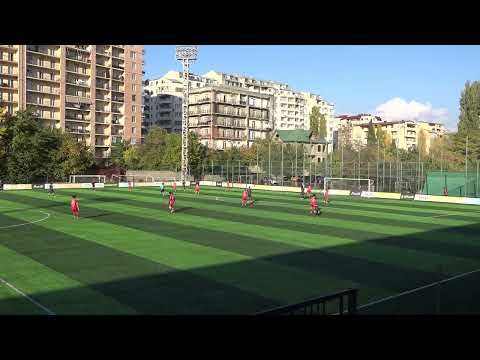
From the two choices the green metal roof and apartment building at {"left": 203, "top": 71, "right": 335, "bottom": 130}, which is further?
apartment building at {"left": 203, "top": 71, "right": 335, "bottom": 130}

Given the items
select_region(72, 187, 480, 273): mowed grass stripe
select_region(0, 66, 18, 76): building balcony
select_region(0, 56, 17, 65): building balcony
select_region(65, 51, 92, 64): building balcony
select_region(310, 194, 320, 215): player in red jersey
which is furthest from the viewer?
select_region(65, 51, 92, 64): building balcony

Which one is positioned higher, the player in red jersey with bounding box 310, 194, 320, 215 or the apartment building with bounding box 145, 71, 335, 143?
the apartment building with bounding box 145, 71, 335, 143

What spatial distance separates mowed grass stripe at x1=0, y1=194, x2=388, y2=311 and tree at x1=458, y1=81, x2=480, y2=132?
70.0 meters

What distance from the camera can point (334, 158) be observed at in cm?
6600

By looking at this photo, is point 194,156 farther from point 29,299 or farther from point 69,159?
point 29,299

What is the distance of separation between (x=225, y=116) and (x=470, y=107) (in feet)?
192

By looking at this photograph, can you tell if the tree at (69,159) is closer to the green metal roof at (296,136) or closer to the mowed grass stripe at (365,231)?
the mowed grass stripe at (365,231)

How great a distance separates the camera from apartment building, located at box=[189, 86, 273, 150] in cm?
11994

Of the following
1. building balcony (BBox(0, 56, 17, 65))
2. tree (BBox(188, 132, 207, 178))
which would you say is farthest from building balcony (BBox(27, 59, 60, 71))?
tree (BBox(188, 132, 207, 178))

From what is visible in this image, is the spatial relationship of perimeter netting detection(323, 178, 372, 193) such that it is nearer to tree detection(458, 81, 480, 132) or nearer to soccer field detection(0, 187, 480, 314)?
soccer field detection(0, 187, 480, 314)

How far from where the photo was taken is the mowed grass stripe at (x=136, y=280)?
41.8 ft

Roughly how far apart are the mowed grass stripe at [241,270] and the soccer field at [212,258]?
4cm

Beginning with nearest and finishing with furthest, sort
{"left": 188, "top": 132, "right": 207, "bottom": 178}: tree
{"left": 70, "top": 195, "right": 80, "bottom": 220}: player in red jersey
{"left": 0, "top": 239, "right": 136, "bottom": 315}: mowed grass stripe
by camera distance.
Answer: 1. {"left": 0, "top": 239, "right": 136, "bottom": 315}: mowed grass stripe
2. {"left": 70, "top": 195, "right": 80, "bottom": 220}: player in red jersey
3. {"left": 188, "top": 132, "right": 207, "bottom": 178}: tree
